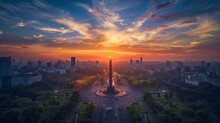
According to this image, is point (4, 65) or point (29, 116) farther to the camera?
point (4, 65)

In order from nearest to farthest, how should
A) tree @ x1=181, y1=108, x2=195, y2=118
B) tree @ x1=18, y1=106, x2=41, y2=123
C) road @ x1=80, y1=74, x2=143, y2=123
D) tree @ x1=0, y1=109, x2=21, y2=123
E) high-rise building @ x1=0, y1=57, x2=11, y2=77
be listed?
1. tree @ x1=0, y1=109, x2=21, y2=123
2. tree @ x1=18, y1=106, x2=41, y2=123
3. tree @ x1=181, y1=108, x2=195, y2=118
4. road @ x1=80, y1=74, x2=143, y2=123
5. high-rise building @ x1=0, y1=57, x2=11, y2=77

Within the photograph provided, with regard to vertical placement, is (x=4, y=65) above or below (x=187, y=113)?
above

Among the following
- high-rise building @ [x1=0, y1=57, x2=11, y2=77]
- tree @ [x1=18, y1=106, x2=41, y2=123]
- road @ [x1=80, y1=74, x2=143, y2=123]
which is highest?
high-rise building @ [x1=0, y1=57, x2=11, y2=77]

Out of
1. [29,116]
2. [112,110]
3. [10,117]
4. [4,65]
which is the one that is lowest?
[112,110]

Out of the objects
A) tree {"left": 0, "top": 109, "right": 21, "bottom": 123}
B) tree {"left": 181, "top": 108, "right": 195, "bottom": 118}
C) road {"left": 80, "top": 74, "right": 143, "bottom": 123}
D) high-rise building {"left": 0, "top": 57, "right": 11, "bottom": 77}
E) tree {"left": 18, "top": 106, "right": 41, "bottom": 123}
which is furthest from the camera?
high-rise building {"left": 0, "top": 57, "right": 11, "bottom": 77}

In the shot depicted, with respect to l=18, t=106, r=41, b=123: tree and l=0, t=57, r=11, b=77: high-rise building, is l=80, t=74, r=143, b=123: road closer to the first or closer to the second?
l=18, t=106, r=41, b=123: tree

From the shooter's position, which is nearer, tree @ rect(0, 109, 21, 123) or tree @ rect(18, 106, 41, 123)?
tree @ rect(0, 109, 21, 123)

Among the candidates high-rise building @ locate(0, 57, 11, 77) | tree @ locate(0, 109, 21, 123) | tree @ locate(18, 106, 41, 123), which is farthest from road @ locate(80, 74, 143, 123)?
high-rise building @ locate(0, 57, 11, 77)

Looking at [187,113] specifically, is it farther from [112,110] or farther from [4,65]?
[4,65]

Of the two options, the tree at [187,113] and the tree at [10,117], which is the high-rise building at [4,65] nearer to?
the tree at [10,117]

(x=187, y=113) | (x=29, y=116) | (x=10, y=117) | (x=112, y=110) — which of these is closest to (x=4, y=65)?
(x=10, y=117)

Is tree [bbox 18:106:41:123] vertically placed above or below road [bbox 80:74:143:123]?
above

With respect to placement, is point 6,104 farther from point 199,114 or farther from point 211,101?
point 211,101
